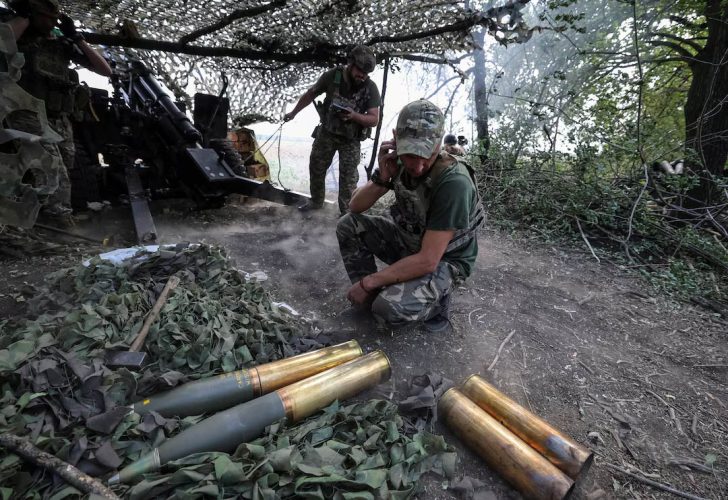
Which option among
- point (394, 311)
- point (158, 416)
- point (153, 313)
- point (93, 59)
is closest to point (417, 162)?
point (394, 311)

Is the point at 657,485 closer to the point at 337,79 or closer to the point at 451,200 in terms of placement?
the point at 451,200

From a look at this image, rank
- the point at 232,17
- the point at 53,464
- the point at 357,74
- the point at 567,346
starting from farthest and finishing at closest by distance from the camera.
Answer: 1. the point at 357,74
2. the point at 232,17
3. the point at 567,346
4. the point at 53,464

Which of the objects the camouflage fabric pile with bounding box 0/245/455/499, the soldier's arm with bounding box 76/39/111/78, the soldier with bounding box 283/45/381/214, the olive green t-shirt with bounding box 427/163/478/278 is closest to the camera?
the camouflage fabric pile with bounding box 0/245/455/499

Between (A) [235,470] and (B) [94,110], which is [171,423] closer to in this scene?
(A) [235,470]

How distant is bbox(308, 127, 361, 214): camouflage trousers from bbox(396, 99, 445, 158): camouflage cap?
2.86 metres

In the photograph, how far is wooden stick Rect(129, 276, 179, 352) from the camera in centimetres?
187

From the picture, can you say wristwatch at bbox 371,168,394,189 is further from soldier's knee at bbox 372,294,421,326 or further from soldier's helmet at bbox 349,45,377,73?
soldier's helmet at bbox 349,45,377,73

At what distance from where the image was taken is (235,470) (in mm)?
1370

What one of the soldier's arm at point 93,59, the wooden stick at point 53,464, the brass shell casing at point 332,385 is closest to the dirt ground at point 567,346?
the brass shell casing at point 332,385

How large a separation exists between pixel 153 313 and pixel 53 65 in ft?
11.0

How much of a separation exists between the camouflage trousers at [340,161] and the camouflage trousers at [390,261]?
7.16 ft

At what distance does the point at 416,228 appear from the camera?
2.80 m

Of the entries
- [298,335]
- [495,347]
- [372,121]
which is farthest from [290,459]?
[372,121]

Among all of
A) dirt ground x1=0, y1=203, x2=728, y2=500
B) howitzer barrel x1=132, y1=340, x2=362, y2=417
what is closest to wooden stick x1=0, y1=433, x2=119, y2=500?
howitzer barrel x1=132, y1=340, x2=362, y2=417
